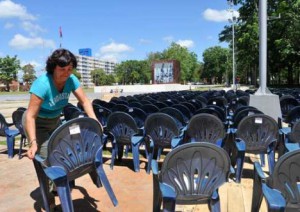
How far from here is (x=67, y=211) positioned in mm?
3764

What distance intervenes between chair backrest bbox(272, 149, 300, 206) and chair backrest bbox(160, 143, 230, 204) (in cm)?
51

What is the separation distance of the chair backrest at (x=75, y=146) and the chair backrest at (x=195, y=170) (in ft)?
3.48

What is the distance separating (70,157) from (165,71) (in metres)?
52.3

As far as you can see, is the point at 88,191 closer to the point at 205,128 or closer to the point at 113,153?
the point at 113,153

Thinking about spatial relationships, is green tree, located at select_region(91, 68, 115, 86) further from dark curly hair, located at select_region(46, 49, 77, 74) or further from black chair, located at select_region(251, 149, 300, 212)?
black chair, located at select_region(251, 149, 300, 212)

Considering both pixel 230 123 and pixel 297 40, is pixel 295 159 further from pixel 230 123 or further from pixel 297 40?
pixel 297 40

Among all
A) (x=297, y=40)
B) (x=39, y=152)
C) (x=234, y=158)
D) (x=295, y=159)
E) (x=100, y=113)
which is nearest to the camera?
(x=295, y=159)

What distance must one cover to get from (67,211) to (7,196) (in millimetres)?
1942

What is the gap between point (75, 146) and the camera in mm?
3979

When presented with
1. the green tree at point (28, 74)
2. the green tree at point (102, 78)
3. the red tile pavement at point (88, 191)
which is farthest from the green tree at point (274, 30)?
the green tree at point (102, 78)

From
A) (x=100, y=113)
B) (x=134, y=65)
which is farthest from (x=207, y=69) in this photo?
(x=100, y=113)

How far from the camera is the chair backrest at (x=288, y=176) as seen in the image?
9.55 feet

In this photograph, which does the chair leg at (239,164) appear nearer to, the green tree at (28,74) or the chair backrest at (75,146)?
the chair backrest at (75,146)

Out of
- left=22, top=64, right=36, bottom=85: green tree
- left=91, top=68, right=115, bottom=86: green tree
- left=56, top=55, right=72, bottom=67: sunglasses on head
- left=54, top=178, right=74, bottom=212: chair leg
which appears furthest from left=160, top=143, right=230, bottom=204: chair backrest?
left=91, top=68, right=115, bottom=86: green tree
